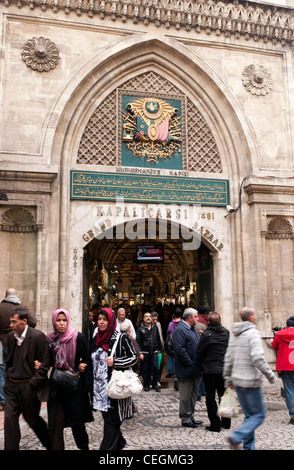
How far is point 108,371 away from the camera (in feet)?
14.2

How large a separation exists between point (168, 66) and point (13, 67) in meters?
3.86

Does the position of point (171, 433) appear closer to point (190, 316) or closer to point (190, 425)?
point (190, 425)

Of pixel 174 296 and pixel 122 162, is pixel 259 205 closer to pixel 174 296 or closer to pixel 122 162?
pixel 122 162

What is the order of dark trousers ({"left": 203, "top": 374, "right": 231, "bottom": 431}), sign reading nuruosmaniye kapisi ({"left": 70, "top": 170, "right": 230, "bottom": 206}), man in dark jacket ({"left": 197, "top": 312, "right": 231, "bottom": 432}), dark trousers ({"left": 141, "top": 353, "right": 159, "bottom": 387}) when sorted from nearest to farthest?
dark trousers ({"left": 203, "top": 374, "right": 231, "bottom": 431})
man in dark jacket ({"left": 197, "top": 312, "right": 231, "bottom": 432})
dark trousers ({"left": 141, "top": 353, "right": 159, "bottom": 387})
sign reading nuruosmaniye kapisi ({"left": 70, "top": 170, "right": 230, "bottom": 206})

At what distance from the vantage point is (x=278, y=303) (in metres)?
10.9

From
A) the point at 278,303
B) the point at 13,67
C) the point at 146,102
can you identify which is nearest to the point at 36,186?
the point at 13,67

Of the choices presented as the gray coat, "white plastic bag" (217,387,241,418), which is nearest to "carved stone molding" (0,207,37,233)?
the gray coat

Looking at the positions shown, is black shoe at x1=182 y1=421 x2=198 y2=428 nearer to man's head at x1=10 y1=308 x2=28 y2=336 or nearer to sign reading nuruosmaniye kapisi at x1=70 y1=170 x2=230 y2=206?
man's head at x1=10 y1=308 x2=28 y2=336

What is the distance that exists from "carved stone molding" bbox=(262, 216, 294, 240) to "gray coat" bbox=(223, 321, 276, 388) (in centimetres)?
685

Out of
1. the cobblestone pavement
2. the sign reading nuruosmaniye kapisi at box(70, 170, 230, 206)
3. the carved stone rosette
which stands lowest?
the cobblestone pavement

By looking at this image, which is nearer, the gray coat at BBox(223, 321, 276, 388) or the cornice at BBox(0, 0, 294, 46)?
the gray coat at BBox(223, 321, 276, 388)

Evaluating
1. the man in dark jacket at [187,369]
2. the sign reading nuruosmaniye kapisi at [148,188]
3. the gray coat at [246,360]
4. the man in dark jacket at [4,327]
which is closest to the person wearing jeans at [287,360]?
the man in dark jacket at [187,369]

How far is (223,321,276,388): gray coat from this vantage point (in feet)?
14.2

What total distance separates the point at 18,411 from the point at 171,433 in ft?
7.29
